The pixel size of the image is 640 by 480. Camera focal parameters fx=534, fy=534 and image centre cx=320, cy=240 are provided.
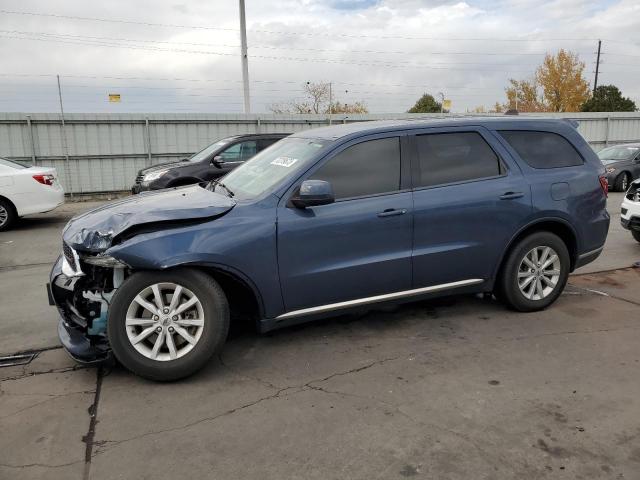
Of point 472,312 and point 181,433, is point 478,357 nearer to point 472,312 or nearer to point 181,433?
point 472,312

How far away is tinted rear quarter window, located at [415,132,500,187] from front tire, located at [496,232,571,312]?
73cm

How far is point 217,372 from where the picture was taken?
150 inches

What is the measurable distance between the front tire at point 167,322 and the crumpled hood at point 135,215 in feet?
1.14

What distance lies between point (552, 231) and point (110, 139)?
1457cm

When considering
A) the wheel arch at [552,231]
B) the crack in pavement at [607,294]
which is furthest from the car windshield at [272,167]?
the crack in pavement at [607,294]

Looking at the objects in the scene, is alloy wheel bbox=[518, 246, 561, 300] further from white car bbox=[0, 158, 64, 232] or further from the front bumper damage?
white car bbox=[0, 158, 64, 232]

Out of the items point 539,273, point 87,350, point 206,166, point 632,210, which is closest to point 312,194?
point 87,350

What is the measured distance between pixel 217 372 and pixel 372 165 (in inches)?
77.6

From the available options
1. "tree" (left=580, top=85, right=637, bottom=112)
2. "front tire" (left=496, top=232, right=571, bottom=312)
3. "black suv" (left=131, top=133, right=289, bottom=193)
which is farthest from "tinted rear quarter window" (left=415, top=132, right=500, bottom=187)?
"tree" (left=580, top=85, right=637, bottom=112)

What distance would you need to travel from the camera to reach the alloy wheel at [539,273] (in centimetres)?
480

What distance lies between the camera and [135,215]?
145 inches

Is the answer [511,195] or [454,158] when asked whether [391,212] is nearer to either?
[454,158]

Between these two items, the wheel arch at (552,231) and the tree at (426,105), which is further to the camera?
the tree at (426,105)

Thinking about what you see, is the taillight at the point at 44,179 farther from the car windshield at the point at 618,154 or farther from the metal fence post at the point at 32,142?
the car windshield at the point at 618,154
